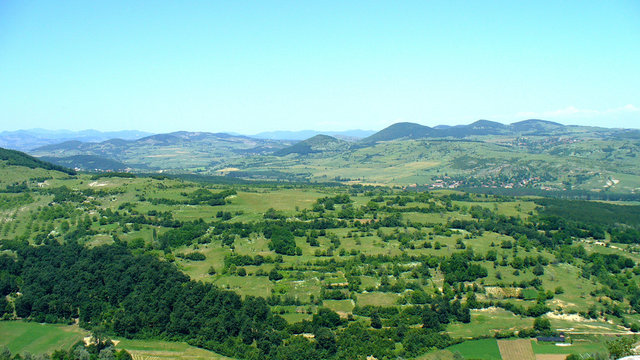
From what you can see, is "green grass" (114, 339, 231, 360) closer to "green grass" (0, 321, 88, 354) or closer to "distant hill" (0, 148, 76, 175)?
"green grass" (0, 321, 88, 354)

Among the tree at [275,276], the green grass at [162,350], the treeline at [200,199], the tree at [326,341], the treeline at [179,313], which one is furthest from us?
the treeline at [200,199]

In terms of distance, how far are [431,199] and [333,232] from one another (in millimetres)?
47699

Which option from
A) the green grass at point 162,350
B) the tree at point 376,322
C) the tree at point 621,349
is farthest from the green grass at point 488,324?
the green grass at point 162,350

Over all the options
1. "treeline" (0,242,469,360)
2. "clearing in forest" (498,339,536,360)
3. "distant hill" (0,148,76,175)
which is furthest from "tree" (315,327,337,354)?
"distant hill" (0,148,76,175)

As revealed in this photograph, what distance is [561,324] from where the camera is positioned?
210 feet

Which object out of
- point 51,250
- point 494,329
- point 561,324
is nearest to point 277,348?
point 494,329

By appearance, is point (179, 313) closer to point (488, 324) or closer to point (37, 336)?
point (37, 336)

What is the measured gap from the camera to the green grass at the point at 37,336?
5941 cm

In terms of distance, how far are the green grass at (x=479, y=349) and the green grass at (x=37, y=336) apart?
170 feet

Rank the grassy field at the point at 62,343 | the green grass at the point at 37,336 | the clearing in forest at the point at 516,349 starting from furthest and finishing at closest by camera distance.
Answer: the green grass at the point at 37,336 < the grassy field at the point at 62,343 < the clearing in forest at the point at 516,349

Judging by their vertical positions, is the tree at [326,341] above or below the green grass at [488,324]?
above

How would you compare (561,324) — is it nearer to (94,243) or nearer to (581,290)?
(581,290)

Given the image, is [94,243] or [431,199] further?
[431,199]

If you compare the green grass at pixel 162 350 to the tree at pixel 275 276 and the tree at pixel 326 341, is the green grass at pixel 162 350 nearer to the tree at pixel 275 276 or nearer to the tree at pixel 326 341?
the tree at pixel 326 341
